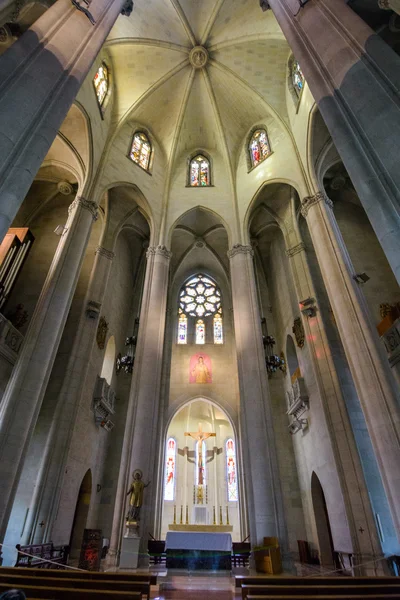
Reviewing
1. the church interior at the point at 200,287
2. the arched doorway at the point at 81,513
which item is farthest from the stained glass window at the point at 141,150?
the arched doorway at the point at 81,513

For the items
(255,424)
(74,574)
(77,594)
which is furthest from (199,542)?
(77,594)

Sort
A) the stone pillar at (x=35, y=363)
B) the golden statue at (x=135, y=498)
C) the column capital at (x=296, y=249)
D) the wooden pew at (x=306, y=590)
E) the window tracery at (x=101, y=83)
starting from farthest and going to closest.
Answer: the column capital at (x=296, y=249) → the window tracery at (x=101, y=83) → the golden statue at (x=135, y=498) → the stone pillar at (x=35, y=363) → the wooden pew at (x=306, y=590)

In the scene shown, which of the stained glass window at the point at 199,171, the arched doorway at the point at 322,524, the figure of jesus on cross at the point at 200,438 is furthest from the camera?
the figure of jesus on cross at the point at 200,438

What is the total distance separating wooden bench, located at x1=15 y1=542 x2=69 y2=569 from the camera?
7.20 m

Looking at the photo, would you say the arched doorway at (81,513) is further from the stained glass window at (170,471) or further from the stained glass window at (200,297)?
the stained glass window at (200,297)

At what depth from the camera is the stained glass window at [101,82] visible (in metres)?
13.3

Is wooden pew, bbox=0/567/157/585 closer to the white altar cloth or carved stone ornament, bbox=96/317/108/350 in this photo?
the white altar cloth

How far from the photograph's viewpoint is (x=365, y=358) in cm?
769

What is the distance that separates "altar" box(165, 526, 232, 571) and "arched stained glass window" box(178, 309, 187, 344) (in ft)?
35.9

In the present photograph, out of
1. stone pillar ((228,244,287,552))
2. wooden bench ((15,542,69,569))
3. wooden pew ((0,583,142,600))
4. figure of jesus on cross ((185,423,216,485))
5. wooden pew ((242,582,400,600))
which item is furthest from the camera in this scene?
figure of jesus on cross ((185,423,216,485))

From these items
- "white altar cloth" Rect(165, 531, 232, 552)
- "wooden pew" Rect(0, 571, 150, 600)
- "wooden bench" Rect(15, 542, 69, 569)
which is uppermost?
"white altar cloth" Rect(165, 531, 232, 552)

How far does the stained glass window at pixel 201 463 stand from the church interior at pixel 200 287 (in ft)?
0.31

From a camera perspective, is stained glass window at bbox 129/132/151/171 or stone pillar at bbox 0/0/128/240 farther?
stained glass window at bbox 129/132/151/171

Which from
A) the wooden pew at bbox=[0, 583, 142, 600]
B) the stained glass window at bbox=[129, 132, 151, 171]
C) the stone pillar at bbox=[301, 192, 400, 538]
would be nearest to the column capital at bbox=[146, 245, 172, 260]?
the stained glass window at bbox=[129, 132, 151, 171]
